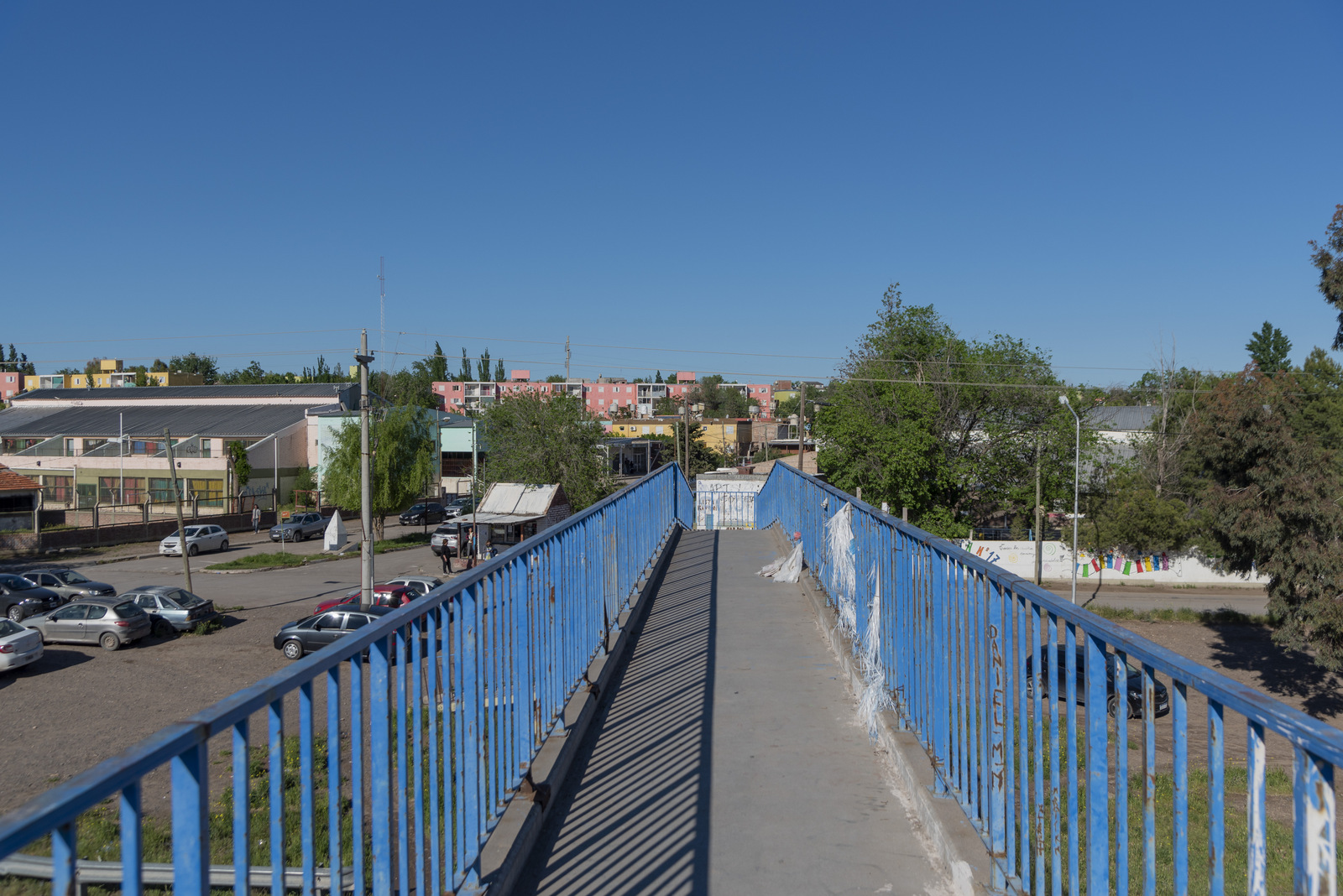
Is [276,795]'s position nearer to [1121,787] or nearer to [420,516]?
[1121,787]

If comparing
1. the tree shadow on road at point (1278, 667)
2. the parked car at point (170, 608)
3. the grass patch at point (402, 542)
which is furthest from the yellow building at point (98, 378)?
the tree shadow on road at point (1278, 667)

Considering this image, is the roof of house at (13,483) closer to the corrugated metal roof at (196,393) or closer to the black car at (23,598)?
the black car at (23,598)

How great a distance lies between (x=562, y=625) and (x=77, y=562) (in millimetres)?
43626

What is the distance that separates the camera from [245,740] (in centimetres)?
169

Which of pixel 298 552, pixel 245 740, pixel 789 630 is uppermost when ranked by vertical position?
pixel 245 740

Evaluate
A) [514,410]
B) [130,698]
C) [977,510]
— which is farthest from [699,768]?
[977,510]

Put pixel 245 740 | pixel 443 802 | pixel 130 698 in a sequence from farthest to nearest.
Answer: pixel 130 698 < pixel 443 802 < pixel 245 740

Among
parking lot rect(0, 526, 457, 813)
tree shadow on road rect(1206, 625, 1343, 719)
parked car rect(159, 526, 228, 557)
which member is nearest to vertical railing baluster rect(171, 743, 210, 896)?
parking lot rect(0, 526, 457, 813)

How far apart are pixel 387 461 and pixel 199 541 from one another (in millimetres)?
9832

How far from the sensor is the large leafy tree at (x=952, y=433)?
40938 mm

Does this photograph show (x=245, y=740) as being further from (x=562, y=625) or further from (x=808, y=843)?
(x=562, y=625)

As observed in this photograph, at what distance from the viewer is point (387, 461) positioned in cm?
4394

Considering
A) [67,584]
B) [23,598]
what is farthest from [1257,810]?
[67,584]

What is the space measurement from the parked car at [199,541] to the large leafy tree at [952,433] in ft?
104
